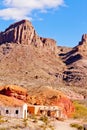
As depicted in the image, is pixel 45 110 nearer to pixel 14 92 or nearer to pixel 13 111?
pixel 14 92

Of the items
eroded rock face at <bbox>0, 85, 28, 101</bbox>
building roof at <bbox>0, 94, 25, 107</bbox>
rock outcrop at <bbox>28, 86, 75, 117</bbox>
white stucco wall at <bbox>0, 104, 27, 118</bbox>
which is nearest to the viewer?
white stucco wall at <bbox>0, 104, 27, 118</bbox>

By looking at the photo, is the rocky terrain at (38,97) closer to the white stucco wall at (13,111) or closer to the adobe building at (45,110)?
the adobe building at (45,110)

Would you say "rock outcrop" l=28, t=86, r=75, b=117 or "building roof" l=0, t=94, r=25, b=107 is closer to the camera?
"building roof" l=0, t=94, r=25, b=107

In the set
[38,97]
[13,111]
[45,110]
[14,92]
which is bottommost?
[13,111]

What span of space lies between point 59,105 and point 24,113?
47.9 ft

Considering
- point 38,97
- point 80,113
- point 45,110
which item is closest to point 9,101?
point 45,110

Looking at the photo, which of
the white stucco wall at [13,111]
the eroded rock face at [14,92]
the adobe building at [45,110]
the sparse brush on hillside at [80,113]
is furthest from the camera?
the sparse brush on hillside at [80,113]

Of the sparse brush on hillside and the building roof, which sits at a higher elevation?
the building roof

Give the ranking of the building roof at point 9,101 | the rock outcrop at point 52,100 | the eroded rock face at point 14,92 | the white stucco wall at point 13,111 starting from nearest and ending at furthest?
the white stucco wall at point 13,111
the building roof at point 9,101
the eroded rock face at point 14,92
the rock outcrop at point 52,100

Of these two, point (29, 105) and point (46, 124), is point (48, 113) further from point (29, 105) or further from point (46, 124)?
point (46, 124)

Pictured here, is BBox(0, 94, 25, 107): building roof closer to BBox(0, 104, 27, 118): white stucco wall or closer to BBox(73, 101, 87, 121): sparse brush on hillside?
BBox(0, 104, 27, 118): white stucco wall

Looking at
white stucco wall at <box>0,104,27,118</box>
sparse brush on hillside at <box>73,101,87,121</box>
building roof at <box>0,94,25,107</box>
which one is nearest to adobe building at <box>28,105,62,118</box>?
building roof at <box>0,94,25,107</box>

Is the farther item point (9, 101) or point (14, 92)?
point (14, 92)

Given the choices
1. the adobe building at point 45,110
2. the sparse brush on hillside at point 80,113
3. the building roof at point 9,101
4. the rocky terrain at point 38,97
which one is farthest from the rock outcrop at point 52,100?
the building roof at point 9,101
